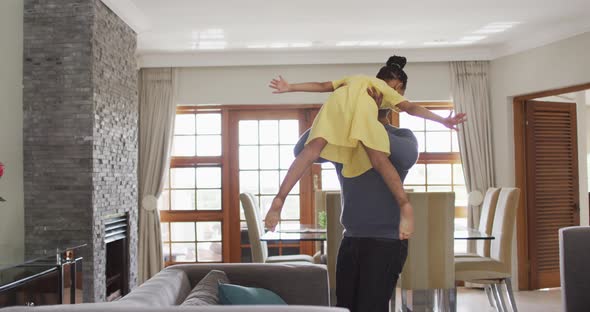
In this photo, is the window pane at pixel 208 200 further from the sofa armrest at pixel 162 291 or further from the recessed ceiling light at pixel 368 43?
the sofa armrest at pixel 162 291

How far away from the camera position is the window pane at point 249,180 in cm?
762

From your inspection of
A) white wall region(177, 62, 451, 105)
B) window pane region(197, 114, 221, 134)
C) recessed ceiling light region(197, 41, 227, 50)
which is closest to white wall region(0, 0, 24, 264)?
recessed ceiling light region(197, 41, 227, 50)

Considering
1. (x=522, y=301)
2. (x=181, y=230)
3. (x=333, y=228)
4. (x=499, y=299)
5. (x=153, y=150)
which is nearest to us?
(x=333, y=228)

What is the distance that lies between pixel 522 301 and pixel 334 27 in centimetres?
306

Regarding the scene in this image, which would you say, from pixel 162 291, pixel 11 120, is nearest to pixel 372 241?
pixel 162 291

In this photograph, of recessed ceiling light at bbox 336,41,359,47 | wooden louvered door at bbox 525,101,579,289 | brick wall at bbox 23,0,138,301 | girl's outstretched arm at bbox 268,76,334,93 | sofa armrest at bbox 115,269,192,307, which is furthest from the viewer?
wooden louvered door at bbox 525,101,579,289

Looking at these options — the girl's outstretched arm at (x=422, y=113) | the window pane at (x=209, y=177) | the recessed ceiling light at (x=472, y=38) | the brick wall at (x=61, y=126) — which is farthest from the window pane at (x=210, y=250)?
the girl's outstretched arm at (x=422, y=113)

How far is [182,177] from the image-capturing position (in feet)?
25.0

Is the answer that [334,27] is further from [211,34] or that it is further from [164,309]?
[164,309]

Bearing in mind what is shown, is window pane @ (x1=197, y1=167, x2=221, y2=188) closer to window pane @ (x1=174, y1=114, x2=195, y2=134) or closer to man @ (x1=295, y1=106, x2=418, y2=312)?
window pane @ (x1=174, y1=114, x2=195, y2=134)

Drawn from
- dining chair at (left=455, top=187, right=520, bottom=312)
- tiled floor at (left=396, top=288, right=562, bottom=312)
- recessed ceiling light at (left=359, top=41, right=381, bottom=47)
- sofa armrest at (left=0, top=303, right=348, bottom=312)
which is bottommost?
tiled floor at (left=396, top=288, right=562, bottom=312)

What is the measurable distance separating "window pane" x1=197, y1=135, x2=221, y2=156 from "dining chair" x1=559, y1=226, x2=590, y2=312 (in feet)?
15.6

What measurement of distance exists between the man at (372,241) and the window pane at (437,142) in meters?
5.52

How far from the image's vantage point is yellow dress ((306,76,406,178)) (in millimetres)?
2090
